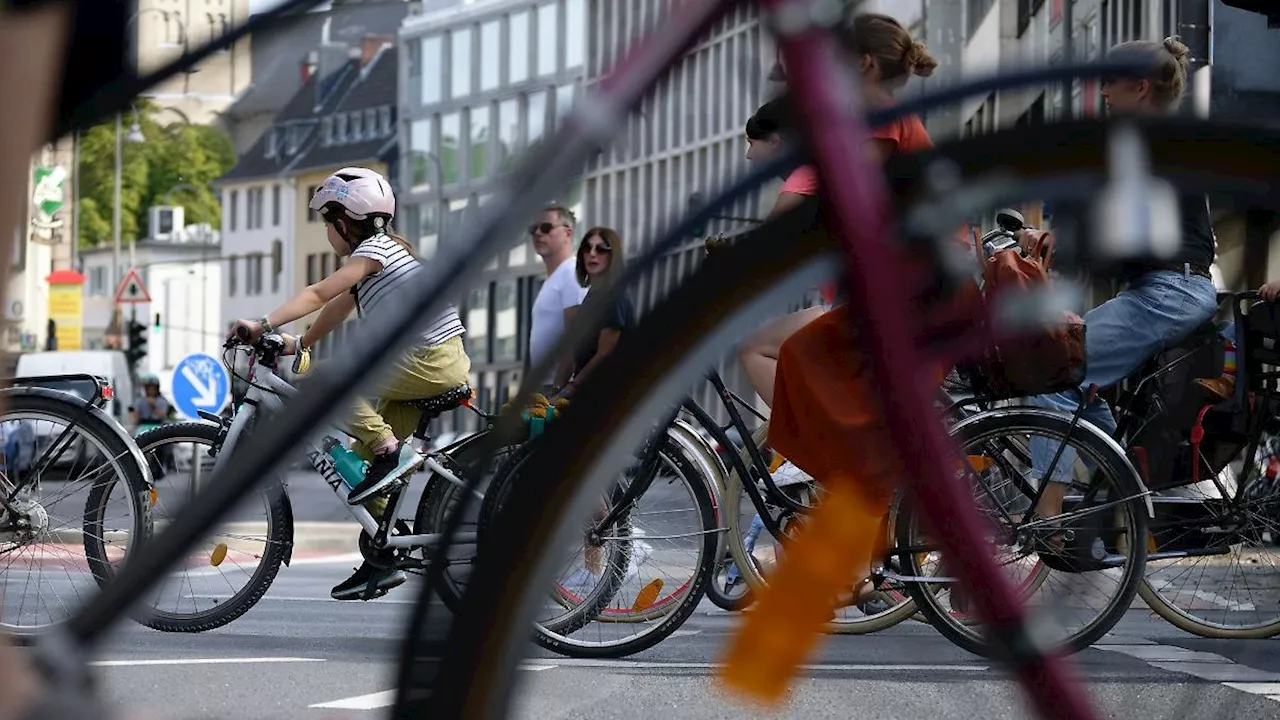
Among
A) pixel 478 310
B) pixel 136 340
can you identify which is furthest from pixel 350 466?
pixel 136 340

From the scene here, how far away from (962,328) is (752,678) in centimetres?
31

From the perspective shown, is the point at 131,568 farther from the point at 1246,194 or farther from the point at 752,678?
the point at 1246,194

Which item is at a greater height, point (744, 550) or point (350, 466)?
point (350, 466)

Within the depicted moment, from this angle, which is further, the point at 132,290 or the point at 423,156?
the point at 132,290

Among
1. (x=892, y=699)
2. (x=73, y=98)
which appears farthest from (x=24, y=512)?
(x=73, y=98)

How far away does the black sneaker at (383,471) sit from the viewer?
6.02 meters

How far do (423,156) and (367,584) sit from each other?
144 inches

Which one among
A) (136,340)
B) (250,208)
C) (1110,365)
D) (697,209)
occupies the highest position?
(250,208)

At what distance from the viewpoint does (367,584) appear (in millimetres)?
6070

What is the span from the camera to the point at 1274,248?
179 cm

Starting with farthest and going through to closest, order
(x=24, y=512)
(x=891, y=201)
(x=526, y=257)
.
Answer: (x=24, y=512) → (x=526, y=257) → (x=891, y=201)

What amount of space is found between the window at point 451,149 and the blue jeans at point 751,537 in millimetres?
3588

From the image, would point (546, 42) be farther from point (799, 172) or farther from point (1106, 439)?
point (1106, 439)

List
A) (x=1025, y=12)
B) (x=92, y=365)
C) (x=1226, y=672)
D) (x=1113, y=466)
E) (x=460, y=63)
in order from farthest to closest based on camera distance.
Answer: (x=92, y=365) → (x=1025, y=12) → (x=1113, y=466) → (x=1226, y=672) → (x=460, y=63)
